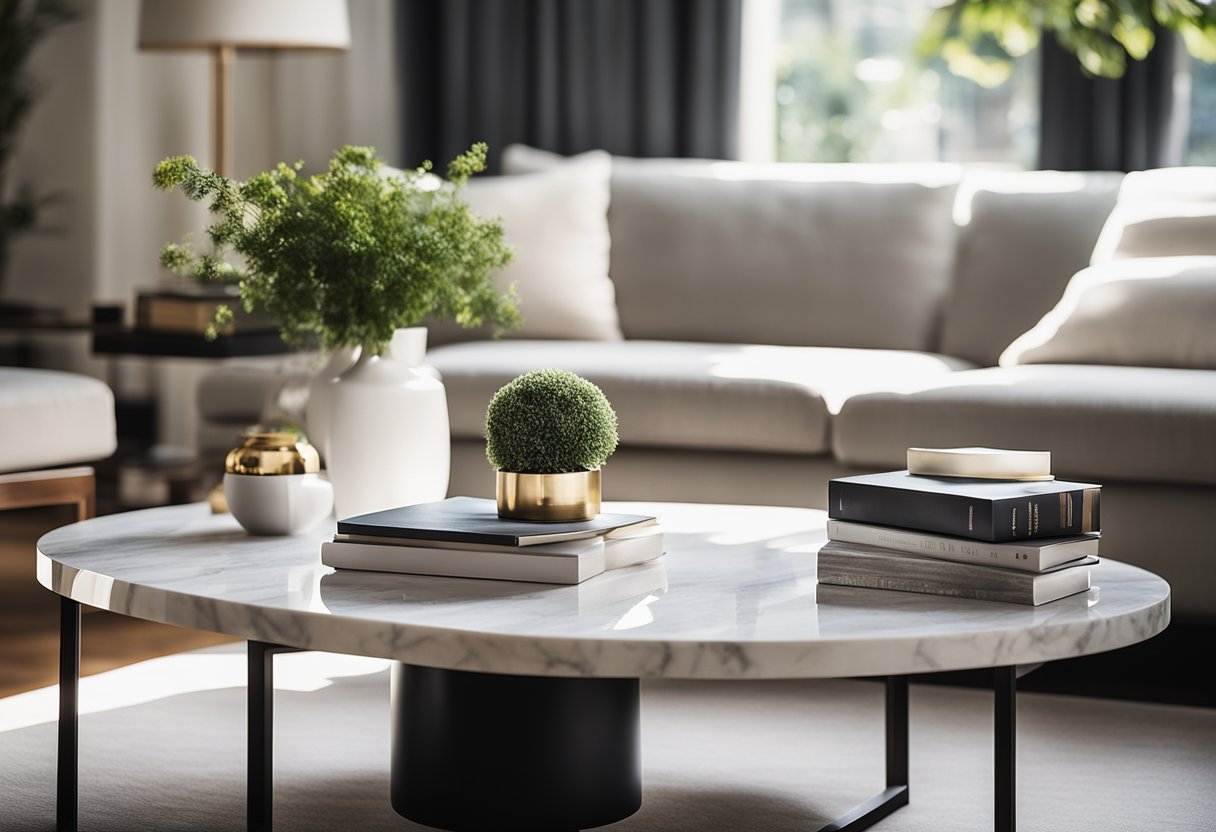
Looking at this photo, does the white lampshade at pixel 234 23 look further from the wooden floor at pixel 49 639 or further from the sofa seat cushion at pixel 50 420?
the wooden floor at pixel 49 639

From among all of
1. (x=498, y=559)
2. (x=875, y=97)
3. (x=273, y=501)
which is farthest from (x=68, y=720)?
(x=875, y=97)

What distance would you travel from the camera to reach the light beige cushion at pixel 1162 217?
324 cm

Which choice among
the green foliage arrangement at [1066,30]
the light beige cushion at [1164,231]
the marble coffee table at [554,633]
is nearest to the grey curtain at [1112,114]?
the green foliage arrangement at [1066,30]

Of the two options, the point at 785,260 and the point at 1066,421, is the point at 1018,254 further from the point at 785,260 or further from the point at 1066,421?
the point at 1066,421

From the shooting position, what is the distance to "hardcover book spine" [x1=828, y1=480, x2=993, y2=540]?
1.50m

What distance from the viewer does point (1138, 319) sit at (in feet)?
10.0

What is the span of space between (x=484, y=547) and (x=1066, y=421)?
147 centimetres

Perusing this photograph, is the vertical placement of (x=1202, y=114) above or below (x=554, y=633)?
above

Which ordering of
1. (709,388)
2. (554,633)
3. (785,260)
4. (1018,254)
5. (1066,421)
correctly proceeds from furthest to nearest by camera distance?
(785,260) < (1018,254) < (709,388) < (1066,421) < (554,633)

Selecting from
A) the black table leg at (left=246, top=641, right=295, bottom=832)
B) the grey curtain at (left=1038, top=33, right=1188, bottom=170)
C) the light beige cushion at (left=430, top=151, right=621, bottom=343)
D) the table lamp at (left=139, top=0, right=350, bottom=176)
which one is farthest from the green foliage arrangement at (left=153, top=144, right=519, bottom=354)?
the grey curtain at (left=1038, top=33, right=1188, bottom=170)

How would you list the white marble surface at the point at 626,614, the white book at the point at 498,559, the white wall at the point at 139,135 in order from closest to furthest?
the white marble surface at the point at 626,614 < the white book at the point at 498,559 < the white wall at the point at 139,135

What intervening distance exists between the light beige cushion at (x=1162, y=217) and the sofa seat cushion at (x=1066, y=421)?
0.40 meters

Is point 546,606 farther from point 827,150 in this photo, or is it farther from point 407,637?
point 827,150

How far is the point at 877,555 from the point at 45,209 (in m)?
4.30
